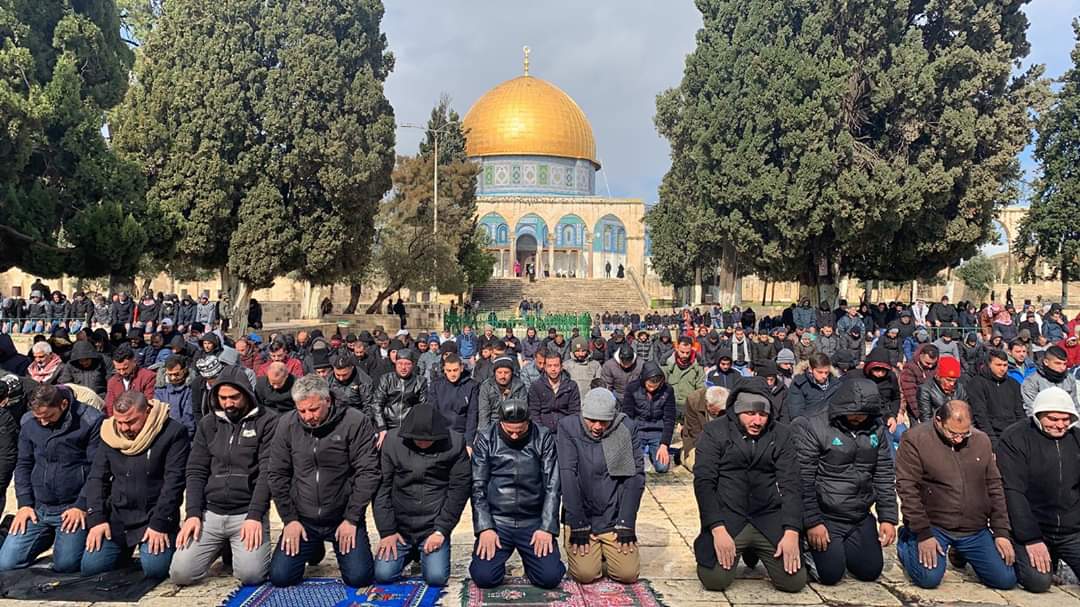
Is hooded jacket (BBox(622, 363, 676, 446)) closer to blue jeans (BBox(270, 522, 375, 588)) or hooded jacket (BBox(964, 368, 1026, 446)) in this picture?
hooded jacket (BBox(964, 368, 1026, 446))

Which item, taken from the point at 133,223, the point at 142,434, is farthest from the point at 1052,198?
the point at 142,434

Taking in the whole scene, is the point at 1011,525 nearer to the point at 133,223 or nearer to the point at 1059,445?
the point at 1059,445

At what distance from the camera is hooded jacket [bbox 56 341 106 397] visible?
7688 mm

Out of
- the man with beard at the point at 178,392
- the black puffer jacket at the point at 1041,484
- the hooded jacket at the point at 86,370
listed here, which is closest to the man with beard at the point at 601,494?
the black puffer jacket at the point at 1041,484

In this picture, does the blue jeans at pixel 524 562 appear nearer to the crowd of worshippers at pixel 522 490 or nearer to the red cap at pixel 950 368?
the crowd of worshippers at pixel 522 490

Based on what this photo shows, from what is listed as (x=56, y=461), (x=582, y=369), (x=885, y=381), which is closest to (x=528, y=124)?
(x=582, y=369)

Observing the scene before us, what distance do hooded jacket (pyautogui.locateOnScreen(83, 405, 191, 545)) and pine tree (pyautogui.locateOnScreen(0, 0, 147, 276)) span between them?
40.0ft

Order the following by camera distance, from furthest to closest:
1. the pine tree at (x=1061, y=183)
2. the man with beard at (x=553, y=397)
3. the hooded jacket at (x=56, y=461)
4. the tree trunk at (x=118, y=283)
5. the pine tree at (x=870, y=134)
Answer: the pine tree at (x=1061, y=183), the pine tree at (x=870, y=134), the tree trunk at (x=118, y=283), the man with beard at (x=553, y=397), the hooded jacket at (x=56, y=461)

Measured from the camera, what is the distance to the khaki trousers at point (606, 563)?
15.8 ft

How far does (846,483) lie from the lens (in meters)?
4.80

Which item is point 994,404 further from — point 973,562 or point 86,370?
point 86,370

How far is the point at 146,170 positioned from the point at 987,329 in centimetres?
1900

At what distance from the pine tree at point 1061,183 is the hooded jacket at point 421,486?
26743mm

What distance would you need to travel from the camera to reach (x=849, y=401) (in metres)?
4.73
